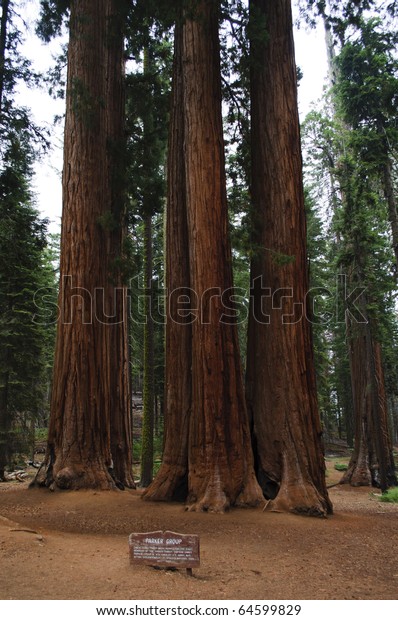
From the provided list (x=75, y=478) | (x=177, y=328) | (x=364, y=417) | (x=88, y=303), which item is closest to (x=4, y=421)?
(x=75, y=478)

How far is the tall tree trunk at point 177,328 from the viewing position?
855 centimetres

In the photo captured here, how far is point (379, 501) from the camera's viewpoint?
13.3 m

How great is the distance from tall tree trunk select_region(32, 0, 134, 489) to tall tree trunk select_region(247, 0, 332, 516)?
2.90m

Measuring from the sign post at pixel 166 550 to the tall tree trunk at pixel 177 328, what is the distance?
3669 millimetres

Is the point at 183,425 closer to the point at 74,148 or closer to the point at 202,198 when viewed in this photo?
the point at 202,198

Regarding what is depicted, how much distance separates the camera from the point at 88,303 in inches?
382

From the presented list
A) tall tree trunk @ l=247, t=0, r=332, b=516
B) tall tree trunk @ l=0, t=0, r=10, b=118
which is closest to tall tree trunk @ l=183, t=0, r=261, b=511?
tall tree trunk @ l=247, t=0, r=332, b=516

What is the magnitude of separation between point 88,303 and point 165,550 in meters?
5.75

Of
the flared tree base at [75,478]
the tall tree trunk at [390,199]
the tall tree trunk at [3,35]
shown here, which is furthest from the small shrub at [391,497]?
the tall tree trunk at [3,35]

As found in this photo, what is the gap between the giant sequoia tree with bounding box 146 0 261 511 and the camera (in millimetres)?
8070

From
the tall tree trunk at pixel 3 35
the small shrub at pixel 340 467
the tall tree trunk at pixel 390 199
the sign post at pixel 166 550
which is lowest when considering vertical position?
the small shrub at pixel 340 467

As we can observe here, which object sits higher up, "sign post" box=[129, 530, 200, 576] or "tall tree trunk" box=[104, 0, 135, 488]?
"tall tree trunk" box=[104, 0, 135, 488]

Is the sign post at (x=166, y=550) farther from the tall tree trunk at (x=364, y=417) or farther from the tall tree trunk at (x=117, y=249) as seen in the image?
the tall tree trunk at (x=364, y=417)

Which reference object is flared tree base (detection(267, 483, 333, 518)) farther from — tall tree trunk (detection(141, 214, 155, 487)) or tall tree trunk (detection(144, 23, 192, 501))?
tall tree trunk (detection(141, 214, 155, 487))
